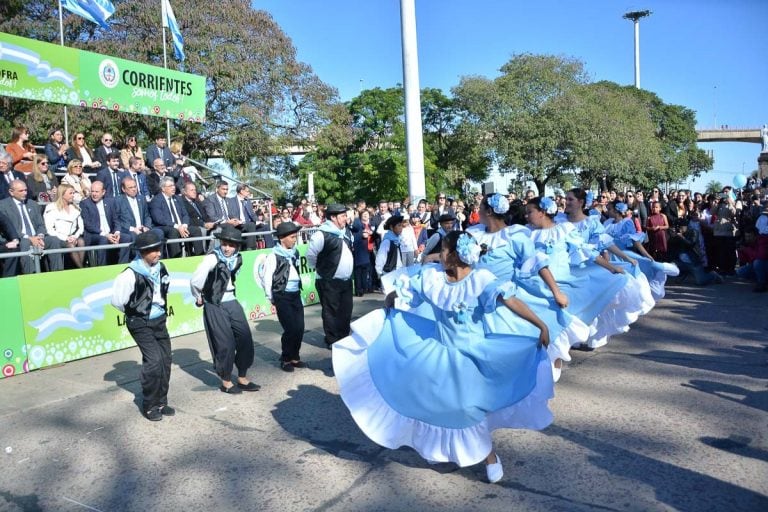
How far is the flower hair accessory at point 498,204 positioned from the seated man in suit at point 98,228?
19.7ft

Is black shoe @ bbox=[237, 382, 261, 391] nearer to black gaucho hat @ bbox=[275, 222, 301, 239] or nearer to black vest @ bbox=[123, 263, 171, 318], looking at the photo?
black vest @ bbox=[123, 263, 171, 318]

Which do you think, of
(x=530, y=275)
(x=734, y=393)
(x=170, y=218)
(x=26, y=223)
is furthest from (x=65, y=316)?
(x=734, y=393)

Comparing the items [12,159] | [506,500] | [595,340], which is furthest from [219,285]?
[12,159]

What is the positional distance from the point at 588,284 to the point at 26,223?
7430 millimetres

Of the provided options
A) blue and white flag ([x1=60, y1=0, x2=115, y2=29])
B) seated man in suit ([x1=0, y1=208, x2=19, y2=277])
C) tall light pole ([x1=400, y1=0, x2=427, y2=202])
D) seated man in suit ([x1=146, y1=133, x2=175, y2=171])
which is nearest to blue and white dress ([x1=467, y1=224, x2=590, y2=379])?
seated man in suit ([x1=0, y1=208, x2=19, y2=277])

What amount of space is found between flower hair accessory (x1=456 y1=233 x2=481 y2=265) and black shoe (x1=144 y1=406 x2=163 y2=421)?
3.41 m

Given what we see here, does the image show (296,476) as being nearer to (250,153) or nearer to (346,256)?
(346,256)

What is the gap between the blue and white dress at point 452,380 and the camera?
422cm

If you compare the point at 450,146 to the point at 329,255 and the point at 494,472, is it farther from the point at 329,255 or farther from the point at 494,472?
the point at 494,472

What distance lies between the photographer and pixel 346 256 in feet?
27.4

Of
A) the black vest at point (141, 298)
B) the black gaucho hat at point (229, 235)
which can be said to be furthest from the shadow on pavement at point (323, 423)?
the black gaucho hat at point (229, 235)

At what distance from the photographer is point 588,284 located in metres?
7.33

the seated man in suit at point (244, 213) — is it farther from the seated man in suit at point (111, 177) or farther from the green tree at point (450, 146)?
the green tree at point (450, 146)

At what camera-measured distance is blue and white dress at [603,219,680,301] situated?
358 inches
